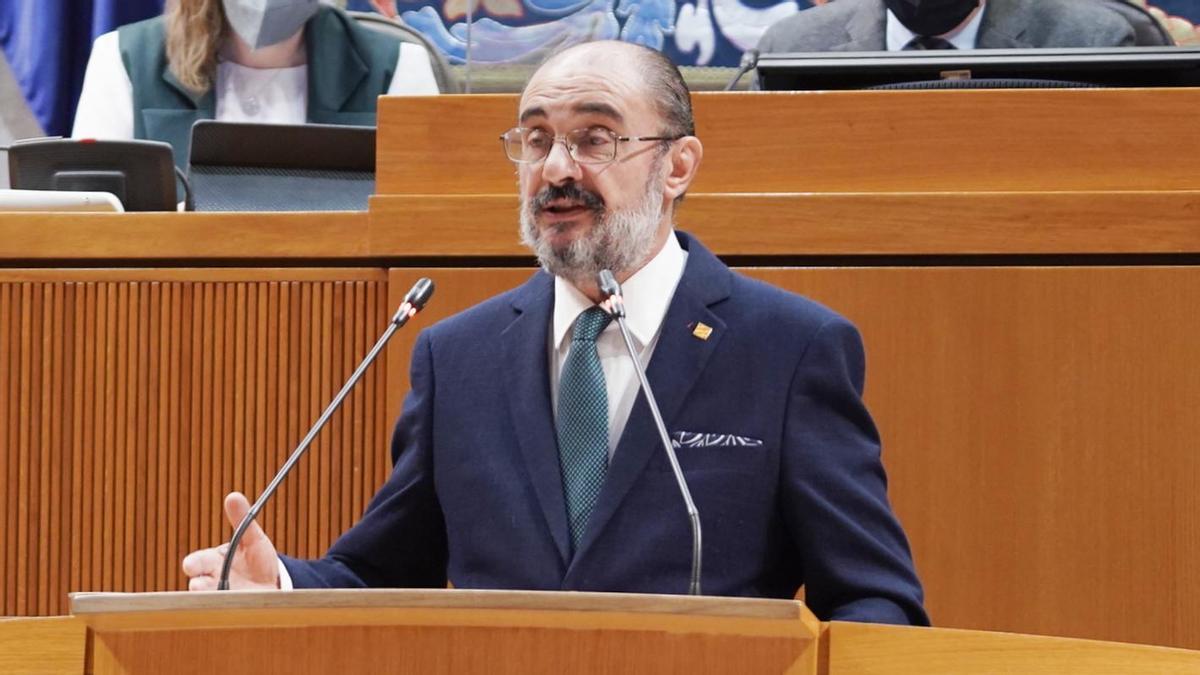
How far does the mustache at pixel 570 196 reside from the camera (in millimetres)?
1826

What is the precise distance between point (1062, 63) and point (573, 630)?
142cm

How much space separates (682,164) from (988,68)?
2.01ft

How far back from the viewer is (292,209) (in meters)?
2.44

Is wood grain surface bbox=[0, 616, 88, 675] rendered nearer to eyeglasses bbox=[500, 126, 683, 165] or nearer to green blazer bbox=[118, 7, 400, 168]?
eyeglasses bbox=[500, 126, 683, 165]

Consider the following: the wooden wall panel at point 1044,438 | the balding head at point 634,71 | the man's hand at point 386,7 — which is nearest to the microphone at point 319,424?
the balding head at point 634,71

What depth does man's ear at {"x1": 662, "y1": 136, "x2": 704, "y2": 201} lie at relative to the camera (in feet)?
6.28

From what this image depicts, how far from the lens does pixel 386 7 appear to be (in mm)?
4129

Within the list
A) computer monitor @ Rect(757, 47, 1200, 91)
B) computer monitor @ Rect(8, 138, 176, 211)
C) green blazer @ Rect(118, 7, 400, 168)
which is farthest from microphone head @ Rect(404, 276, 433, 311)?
green blazer @ Rect(118, 7, 400, 168)

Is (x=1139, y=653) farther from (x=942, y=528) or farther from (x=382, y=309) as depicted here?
(x=382, y=309)

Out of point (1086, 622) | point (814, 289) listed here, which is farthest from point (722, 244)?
point (1086, 622)

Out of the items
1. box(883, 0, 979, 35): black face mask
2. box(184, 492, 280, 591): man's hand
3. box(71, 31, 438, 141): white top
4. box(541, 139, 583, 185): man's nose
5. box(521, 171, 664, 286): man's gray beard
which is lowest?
box(184, 492, 280, 591): man's hand

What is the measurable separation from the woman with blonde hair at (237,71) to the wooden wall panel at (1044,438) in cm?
151

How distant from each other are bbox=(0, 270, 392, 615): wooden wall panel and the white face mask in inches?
46.9

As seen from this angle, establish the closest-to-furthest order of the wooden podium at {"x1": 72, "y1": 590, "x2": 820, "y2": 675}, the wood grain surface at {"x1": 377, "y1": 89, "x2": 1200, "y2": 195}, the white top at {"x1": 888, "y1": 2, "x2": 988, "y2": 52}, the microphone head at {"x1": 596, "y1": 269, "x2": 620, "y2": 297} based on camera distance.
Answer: the wooden podium at {"x1": 72, "y1": 590, "x2": 820, "y2": 675}
the microphone head at {"x1": 596, "y1": 269, "x2": 620, "y2": 297}
the wood grain surface at {"x1": 377, "y1": 89, "x2": 1200, "y2": 195}
the white top at {"x1": 888, "y1": 2, "x2": 988, "y2": 52}
